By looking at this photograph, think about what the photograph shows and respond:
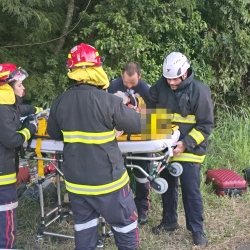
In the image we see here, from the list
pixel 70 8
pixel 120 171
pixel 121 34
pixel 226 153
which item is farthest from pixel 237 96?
pixel 120 171

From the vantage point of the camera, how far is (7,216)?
3.57 metres

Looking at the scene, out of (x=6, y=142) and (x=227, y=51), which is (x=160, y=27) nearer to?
(x=227, y=51)

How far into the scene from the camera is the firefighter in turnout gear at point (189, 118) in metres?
3.67

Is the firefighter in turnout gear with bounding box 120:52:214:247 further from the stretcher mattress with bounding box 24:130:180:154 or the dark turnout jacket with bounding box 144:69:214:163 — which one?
the stretcher mattress with bounding box 24:130:180:154

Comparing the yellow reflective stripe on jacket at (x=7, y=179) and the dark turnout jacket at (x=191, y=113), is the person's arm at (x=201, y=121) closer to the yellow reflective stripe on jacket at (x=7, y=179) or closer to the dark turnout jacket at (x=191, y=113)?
the dark turnout jacket at (x=191, y=113)

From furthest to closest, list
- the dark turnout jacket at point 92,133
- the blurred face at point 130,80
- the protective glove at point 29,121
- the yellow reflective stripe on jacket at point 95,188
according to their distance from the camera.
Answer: the blurred face at point 130,80 < the protective glove at point 29,121 < the yellow reflective stripe on jacket at point 95,188 < the dark turnout jacket at point 92,133

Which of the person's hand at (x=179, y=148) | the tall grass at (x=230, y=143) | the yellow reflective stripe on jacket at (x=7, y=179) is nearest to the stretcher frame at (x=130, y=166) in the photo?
the person's hand at (x=179, y=148)

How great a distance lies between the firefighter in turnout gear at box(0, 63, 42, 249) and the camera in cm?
336

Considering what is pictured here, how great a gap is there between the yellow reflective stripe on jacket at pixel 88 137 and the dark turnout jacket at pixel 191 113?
976 mm

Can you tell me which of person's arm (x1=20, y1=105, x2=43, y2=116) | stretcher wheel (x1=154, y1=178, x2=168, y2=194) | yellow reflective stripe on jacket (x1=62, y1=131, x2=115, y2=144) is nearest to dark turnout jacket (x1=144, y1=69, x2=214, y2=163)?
stretcher wheel (x1=154, y1=178, x2=168, y2=194)

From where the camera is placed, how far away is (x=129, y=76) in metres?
4.77

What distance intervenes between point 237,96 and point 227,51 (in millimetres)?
1202

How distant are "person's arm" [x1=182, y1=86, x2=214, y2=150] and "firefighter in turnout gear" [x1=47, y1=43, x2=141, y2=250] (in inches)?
30.3

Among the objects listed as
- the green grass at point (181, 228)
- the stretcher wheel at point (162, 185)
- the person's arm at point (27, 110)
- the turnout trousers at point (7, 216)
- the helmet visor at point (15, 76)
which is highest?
the helmet visor at point (15, 76)
